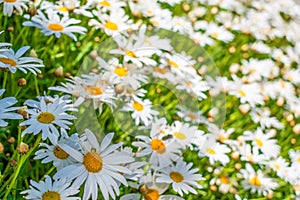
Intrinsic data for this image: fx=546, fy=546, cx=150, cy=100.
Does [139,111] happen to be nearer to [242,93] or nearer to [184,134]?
[184,134]

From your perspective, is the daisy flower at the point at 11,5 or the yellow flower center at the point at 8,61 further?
the daisy flower at the point at 11,5

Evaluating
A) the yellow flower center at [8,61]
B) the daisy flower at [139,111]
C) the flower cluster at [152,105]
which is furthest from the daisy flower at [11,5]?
the daisy flower at [139,111]

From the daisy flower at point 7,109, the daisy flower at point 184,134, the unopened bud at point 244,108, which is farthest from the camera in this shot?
the unopened bud at point 244,108

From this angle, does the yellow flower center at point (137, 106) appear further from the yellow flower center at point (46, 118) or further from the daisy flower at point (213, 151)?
the yellow flower center at point (46, 118)

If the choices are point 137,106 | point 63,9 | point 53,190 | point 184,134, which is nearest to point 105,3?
point 63,9

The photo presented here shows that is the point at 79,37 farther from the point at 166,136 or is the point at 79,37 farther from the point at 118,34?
the point at 166,136

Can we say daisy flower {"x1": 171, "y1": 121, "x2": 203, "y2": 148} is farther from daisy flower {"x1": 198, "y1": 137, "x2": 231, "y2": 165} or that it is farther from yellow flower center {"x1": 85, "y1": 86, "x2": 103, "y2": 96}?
yellow flower center {"x1": 85, "y1": 86, "x2": 103, "y2": 96}
